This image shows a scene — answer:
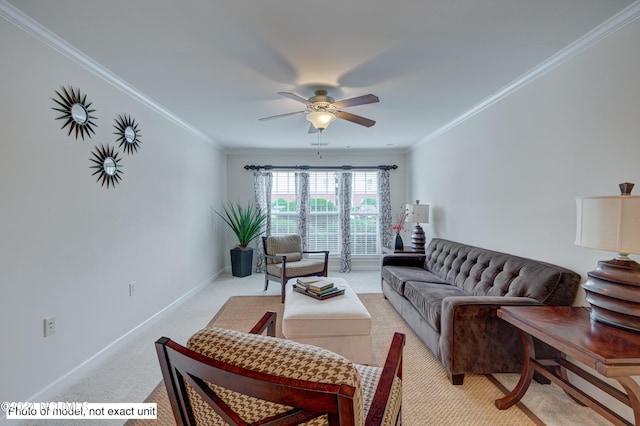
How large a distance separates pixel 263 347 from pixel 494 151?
316 cm

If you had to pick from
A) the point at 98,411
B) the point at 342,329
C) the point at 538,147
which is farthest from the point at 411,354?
the point at 98,411

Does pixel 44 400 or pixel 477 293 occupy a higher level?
pixel 477 293

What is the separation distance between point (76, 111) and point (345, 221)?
4378 mm

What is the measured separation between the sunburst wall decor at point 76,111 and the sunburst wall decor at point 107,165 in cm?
17

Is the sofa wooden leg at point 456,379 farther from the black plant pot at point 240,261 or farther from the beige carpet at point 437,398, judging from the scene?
the black plant pot at point 240,261

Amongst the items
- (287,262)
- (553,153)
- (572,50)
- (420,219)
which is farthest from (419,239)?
(572,50)

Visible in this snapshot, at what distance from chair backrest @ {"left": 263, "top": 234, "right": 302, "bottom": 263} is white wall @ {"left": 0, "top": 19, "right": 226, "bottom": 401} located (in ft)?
5.17

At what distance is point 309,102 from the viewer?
264 cm

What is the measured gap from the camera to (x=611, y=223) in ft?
4.60

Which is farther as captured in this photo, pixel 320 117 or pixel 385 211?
pixel 385 211

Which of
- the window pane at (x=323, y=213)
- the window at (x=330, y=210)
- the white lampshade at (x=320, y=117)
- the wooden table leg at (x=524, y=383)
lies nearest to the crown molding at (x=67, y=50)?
the white lampshade at (x=320, y=117)

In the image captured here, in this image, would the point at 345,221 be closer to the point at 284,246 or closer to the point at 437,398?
the point at 284,246

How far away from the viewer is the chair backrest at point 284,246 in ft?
15.2

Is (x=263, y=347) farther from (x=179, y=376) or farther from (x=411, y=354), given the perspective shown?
(x=411, y=354)
